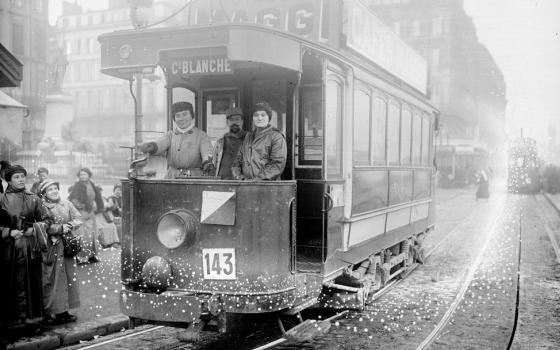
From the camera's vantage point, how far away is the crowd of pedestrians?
20.5 ft

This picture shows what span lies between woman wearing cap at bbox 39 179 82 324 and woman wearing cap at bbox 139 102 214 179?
1552mm

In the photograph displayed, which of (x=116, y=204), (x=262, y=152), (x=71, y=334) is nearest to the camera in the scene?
(x=262, y=152)

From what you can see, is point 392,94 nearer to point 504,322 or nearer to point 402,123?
point 402,123

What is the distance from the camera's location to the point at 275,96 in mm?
6664

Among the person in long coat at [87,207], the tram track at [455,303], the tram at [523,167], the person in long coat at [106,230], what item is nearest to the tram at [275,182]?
the tram track at [455,303]

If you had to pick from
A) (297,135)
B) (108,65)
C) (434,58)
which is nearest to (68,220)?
(108,65)

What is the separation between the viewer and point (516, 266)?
11320 millimetres

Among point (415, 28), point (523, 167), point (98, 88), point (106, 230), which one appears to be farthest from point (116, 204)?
point (98, 88)

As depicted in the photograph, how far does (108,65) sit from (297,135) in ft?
6.91

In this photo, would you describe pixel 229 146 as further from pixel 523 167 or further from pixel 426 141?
pixel 523 167

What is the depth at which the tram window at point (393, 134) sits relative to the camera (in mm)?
8602

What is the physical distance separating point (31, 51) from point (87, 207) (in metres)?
47.4

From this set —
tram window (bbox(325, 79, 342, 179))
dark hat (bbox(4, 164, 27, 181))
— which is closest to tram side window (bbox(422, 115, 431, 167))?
tram window (bbox(325, 79, 342, 179))

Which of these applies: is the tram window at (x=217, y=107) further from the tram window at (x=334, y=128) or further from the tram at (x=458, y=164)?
the tram at (x=458, y=164)
